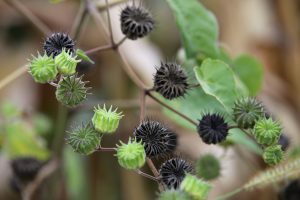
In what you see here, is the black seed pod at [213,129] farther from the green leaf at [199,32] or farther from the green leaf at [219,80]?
the green leaf at [199,32]

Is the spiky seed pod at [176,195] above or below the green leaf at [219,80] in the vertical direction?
below

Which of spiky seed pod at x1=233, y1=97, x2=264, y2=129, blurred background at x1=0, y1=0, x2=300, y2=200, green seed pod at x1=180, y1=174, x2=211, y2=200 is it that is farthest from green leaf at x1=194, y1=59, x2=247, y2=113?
blurred background at x1=0, y1=0, x2=300, y2=200

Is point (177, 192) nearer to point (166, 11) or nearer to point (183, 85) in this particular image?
point (183, 85)

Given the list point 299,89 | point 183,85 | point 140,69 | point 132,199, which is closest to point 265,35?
point 299,89

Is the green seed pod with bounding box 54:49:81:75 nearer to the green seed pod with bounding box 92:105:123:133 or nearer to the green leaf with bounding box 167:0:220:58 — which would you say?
the green seed pod with bounding box 92:105:123:133

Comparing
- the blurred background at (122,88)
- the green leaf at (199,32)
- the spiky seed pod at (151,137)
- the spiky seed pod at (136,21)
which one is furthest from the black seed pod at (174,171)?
the blurred background at (122,88)
